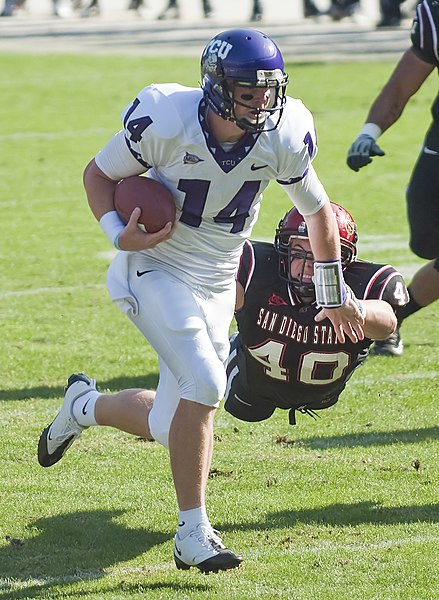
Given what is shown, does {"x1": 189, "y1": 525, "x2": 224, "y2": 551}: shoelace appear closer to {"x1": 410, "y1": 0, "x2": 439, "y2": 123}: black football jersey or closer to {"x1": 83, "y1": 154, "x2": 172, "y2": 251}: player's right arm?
{"x1": 83, "y1": 154, "x2": 172, "y2": 251}: player's right arm

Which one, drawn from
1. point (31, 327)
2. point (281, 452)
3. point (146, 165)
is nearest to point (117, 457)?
point (281, 452)

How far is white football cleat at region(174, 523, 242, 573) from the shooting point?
11.2 ft

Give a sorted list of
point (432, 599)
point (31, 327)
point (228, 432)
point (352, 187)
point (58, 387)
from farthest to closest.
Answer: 1. point (352, 187)
2. point (31, 327)
3. point (58, 387)
4. point (228, 432)
5. point (432, 599)

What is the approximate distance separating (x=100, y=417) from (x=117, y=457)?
394mm

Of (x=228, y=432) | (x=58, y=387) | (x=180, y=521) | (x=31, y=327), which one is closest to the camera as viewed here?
(x=180, y=521)

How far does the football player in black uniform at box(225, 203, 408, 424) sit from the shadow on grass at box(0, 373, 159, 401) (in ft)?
3.72

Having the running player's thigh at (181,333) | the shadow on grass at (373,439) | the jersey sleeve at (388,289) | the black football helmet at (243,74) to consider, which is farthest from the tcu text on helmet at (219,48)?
the shadow on grass at (373,439)

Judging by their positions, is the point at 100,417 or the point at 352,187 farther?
the point at 352,187

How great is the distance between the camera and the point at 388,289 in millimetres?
4098

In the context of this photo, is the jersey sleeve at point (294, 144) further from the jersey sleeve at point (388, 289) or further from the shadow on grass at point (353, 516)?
the shadow on grass at point (353, 516)

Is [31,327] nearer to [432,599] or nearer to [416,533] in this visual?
[416,533]

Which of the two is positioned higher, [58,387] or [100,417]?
[100,417]

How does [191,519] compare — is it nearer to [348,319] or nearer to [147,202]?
[348,319]

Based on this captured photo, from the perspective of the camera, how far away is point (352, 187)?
9.77m
